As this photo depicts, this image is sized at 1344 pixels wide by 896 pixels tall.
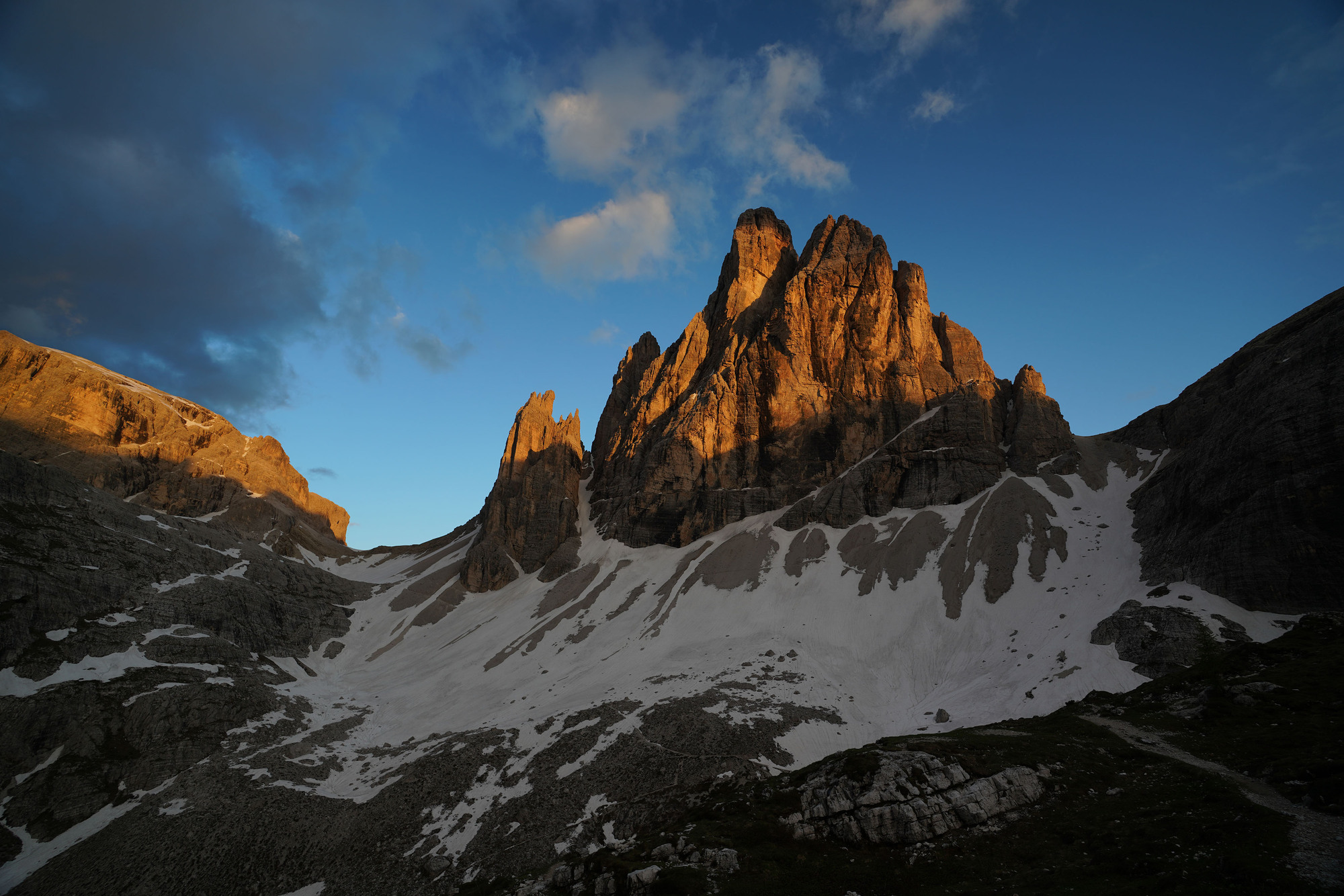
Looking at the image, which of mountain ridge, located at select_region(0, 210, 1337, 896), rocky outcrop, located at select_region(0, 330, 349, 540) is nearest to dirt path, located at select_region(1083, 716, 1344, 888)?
mountain ridge, located at select_region(0, 210, 1337, 896)

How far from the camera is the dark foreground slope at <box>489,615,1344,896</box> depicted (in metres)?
22.4

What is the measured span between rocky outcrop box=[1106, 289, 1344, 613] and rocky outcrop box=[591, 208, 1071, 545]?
98.6ft

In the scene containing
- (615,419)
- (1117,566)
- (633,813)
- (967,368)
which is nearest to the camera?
(633,813)

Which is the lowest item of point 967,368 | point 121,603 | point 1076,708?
point 1076,708

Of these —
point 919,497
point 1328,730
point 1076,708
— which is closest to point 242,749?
point 1076,708

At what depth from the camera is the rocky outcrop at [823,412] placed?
111m

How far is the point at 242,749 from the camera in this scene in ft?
215

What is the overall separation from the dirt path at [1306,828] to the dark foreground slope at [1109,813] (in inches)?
3.1

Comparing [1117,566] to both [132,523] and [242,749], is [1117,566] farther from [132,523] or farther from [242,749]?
[132,523]

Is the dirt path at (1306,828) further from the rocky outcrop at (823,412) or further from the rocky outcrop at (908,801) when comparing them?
the rocky outcrop at (823,412)

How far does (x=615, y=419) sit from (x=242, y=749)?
11373 cm

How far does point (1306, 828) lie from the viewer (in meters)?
22.5

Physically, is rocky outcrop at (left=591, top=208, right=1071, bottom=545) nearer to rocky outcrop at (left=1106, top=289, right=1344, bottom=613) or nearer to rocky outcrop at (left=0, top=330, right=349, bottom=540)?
rocky outcrop at (left=1106, top=289, right=1344, bottom=613)

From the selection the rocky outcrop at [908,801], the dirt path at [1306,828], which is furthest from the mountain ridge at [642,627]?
the dirt path at [1306,828]
